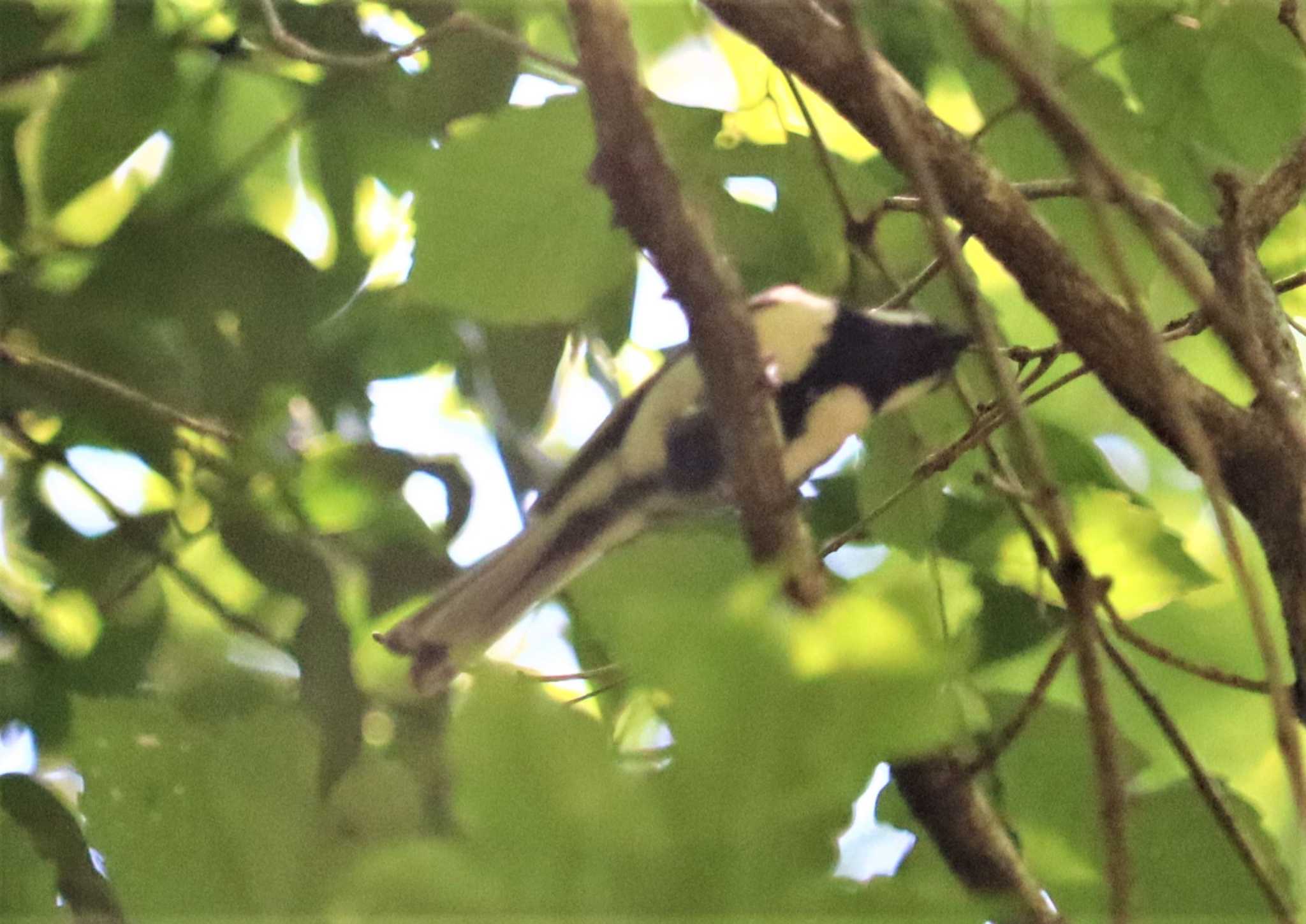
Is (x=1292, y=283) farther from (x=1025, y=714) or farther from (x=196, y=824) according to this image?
(x=196, y=824)

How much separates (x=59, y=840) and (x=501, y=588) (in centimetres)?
33

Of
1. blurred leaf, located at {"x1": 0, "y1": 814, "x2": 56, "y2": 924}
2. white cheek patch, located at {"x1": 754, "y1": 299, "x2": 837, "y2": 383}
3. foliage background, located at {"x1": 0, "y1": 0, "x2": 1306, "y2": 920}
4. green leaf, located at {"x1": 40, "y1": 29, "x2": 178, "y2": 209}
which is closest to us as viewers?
blurred leaf, located at {"x1": 0, "y1": 814, "x2": 56, "y2": 924}

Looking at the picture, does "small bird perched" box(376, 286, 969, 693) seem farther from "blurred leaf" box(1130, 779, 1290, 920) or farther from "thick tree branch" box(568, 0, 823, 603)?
"blurred leaf" box(1130, 779, 1290, 920)

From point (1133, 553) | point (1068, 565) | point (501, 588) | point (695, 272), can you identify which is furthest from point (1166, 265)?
point (501, 588)

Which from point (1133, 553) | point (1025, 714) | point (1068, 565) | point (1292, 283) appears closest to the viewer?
point (1068, 565)

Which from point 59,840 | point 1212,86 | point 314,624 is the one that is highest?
point 1212,86

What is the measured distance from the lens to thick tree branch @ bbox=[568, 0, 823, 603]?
1.83 ft

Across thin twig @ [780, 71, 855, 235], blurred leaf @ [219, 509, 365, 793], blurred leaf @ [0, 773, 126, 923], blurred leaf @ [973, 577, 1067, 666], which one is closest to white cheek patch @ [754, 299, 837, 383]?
thin twig @ [780, 71, 855, 235]

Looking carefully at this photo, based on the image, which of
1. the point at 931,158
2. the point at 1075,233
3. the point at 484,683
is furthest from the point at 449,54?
the point at 484,683

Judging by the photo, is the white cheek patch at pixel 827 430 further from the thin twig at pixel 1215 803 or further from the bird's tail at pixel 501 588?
the thin twig at pixel 1215 803

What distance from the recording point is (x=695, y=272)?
1.98 ft

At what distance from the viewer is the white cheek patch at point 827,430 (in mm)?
932

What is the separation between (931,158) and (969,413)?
20 cm

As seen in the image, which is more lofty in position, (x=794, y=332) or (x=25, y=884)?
(x=794, y=332)
